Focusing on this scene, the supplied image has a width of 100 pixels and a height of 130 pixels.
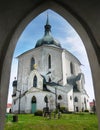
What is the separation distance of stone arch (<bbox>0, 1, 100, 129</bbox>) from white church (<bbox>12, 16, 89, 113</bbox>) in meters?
21.7

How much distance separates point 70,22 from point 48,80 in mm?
25589

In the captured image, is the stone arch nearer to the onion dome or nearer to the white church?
the white church

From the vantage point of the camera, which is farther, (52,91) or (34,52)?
(34,52)

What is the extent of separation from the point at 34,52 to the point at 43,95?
855 centimetres

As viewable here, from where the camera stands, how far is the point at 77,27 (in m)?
2.05

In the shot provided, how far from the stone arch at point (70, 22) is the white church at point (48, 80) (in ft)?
71.3

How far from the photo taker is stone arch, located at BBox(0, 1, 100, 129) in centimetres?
178

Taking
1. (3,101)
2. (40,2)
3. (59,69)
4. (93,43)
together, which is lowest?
(3,101)

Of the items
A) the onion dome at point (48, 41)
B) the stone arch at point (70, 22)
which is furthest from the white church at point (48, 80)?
the stone arch at point (70, 22)

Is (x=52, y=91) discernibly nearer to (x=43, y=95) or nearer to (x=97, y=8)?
(x=43, y=95)

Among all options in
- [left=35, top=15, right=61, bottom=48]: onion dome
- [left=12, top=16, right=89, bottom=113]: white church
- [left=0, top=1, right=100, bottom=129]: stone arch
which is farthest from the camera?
[left=35, top=15, right=61, bottom=48]: onion dome

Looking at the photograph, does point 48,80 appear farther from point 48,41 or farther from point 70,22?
point 70,22

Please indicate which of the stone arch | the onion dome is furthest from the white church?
the stone arch

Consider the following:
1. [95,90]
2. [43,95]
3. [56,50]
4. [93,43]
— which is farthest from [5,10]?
[56,50]
